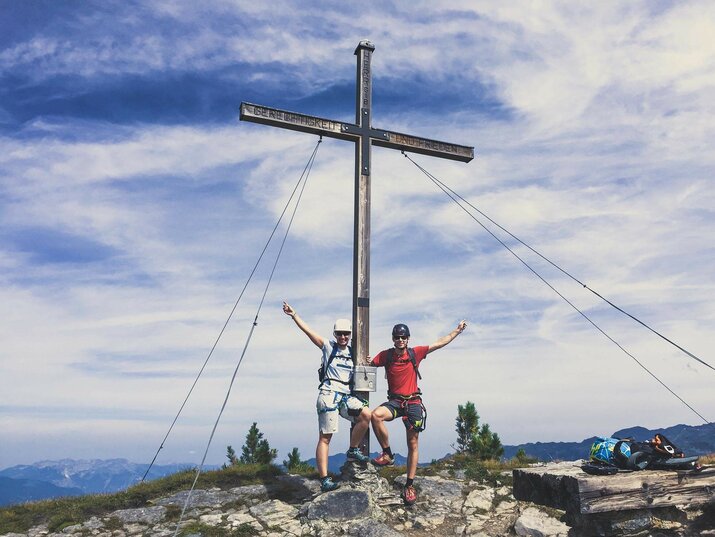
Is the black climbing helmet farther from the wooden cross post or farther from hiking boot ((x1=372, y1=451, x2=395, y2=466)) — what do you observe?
hiking boot ((x1=372, y1=451, x2=395, y2=466))

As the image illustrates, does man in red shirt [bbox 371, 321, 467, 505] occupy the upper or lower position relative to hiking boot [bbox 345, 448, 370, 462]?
upper

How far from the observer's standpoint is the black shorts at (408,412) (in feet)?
33.5

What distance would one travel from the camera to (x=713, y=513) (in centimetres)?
647

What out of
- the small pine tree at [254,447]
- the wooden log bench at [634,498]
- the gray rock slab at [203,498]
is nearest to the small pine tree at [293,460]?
the small pine tree at [254,447]

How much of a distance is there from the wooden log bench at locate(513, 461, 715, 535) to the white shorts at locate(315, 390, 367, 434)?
433cm

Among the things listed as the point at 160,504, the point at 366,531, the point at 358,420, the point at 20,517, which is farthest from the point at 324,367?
the point at 20,517

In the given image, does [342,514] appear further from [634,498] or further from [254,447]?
[254,447]

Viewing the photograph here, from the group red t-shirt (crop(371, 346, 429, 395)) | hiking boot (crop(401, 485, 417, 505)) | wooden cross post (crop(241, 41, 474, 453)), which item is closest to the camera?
hiking boot (crop(401, 485, 417, 505))

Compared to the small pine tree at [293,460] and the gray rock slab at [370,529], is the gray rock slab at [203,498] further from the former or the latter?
the small pine tree at [293,460]

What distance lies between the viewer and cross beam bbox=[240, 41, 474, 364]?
36.6 feet

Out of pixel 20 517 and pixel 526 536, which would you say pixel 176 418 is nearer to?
pixel 20 517

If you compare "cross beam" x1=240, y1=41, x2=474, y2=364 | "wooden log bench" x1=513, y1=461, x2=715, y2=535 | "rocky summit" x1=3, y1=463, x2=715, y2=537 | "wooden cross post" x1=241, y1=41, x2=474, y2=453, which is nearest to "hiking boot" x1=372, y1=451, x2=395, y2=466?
"rocky summit" x1=3, y1=463, x2=715, y2=537

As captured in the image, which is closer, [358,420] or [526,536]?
[526,536]

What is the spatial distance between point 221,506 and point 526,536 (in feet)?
17.6
